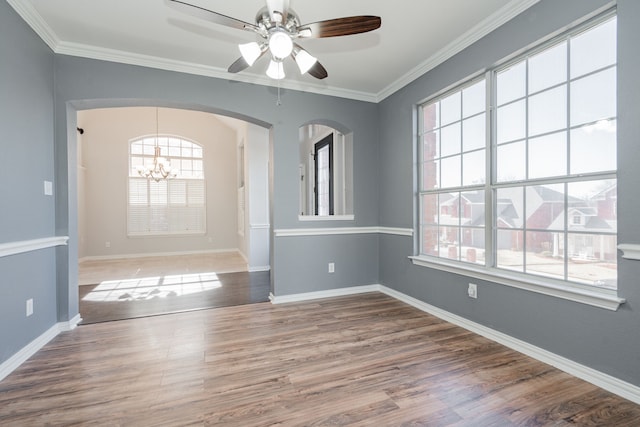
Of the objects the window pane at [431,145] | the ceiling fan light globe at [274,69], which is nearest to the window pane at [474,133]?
the window pane at [431,145]

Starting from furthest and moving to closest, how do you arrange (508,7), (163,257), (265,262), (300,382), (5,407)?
1. (163,257)
2. (265,262)
3. (508,7)
4. (300,382)
5. (5,407)

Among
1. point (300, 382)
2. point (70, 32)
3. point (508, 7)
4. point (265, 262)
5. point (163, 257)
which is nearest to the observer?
point (300, 382)

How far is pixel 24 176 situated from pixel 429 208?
3.76 meters

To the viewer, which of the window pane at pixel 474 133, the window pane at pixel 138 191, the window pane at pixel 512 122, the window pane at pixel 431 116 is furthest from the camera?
the window pane at pixel 138 191

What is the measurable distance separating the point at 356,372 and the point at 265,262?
397 centimetres

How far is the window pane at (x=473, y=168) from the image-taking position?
2738 mm

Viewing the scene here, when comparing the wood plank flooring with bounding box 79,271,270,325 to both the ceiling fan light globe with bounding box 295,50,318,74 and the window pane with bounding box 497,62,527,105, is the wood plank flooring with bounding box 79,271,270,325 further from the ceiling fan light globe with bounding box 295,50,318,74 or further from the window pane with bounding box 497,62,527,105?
the window pane with bounding box 497,62,527,105

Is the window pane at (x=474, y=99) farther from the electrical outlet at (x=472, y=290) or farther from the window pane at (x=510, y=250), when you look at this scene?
the electrical outlet at (x=472, y=290)

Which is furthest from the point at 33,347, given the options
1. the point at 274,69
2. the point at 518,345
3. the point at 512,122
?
the point at 512,122

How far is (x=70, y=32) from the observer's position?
262 cm

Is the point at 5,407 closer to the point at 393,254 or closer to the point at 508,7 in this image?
the point at 393,254

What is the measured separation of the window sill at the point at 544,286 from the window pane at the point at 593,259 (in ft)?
0.24

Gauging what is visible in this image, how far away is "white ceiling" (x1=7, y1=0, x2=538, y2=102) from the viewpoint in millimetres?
2311

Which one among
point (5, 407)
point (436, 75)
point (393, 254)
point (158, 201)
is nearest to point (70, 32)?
point (5, 407)
